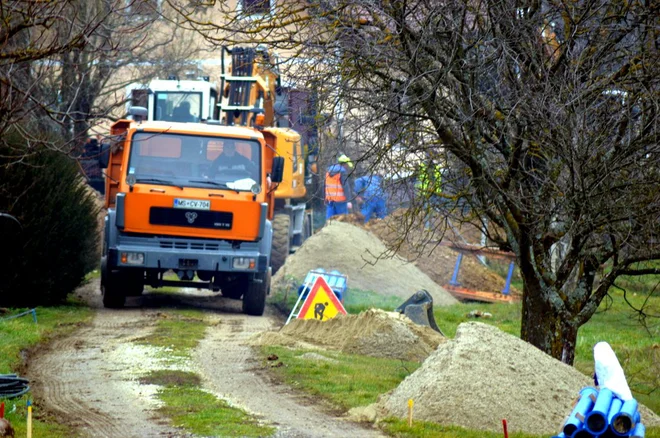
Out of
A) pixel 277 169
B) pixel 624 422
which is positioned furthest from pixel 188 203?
pixel 624 422

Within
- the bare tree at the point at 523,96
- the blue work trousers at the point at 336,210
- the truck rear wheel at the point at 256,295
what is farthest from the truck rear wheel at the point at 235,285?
the blue work trousers at the point at 336,210

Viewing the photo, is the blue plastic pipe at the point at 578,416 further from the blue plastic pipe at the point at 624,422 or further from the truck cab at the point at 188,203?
the truck cab at the point at 188,203

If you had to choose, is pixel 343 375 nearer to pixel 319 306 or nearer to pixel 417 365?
pixel 417 365

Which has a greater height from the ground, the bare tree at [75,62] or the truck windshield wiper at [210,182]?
the bare tree at [75,62]

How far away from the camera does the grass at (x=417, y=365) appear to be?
1022 centimetres

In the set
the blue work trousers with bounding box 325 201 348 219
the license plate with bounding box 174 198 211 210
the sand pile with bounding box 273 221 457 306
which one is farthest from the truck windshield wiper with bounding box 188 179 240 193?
the blue work trousers with bounding box 325 201 348 219

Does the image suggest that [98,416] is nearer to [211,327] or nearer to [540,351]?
[540,351]

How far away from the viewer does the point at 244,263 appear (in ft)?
58.6

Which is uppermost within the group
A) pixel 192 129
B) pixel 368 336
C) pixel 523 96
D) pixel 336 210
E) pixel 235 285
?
pixel 192 129

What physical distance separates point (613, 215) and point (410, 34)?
2433 millimetres

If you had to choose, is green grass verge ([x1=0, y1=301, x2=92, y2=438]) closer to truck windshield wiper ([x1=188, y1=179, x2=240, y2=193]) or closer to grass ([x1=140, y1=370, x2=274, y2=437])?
grass ([x1=140, y1=370, x2=274, y2=437])

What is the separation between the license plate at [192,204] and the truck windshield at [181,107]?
6.28m

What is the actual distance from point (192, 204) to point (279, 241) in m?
6.89

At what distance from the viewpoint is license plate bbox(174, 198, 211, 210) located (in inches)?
695
